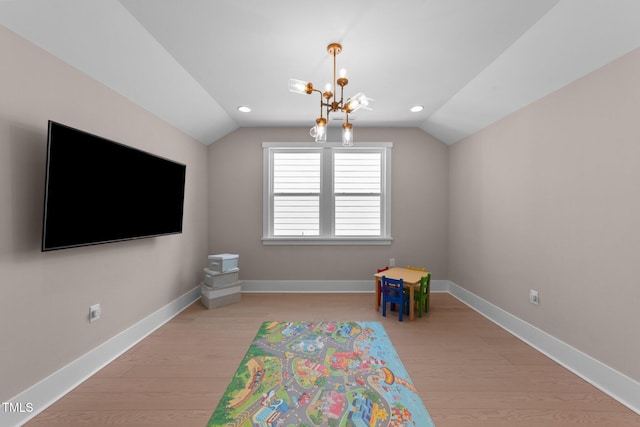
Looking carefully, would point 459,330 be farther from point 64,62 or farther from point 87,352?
point 64,62

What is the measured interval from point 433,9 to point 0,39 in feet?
8.51

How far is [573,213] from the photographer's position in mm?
2090

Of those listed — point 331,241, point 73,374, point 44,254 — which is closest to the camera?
point 44,254

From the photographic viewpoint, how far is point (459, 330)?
109 inches

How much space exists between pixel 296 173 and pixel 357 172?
955mm

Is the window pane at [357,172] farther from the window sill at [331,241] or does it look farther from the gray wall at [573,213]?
the gray wall at [573,213]

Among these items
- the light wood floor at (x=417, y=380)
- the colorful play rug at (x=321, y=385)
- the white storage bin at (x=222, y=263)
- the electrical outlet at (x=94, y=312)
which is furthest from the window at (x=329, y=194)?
the electrical outlet at (x=94, y=312)

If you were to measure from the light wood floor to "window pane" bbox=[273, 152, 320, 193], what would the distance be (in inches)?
74.6

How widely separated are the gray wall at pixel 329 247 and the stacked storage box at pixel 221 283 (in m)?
0.41

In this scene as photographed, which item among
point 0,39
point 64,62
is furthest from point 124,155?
point 0,39

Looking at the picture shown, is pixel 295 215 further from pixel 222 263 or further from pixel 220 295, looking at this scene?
pixel 220 295

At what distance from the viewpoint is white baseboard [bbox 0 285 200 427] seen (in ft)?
5.08

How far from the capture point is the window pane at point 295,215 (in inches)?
159

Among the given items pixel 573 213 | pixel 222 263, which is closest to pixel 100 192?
pixel 222 263
